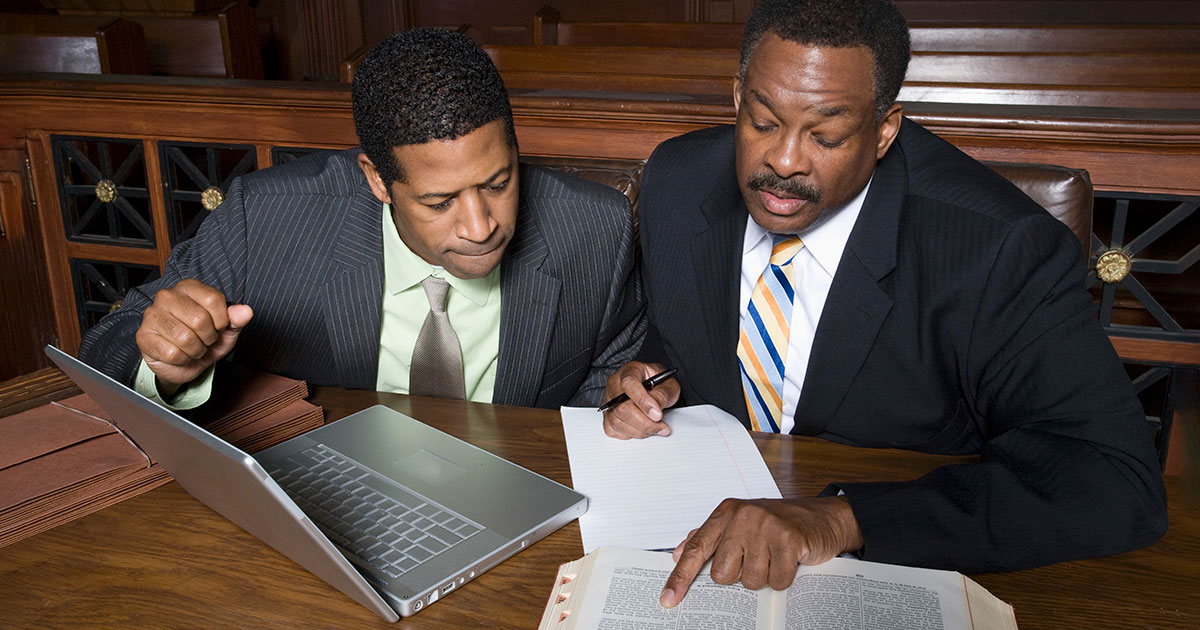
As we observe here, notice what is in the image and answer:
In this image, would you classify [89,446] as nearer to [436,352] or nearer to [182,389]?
[182,389]

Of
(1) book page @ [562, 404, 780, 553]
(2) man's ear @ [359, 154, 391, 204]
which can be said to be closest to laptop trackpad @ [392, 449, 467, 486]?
(1) book page @ [562, 404, 780, 553]

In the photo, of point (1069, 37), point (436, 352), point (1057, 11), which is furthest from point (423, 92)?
point (1057, 11)

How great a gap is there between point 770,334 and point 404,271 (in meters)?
0.66

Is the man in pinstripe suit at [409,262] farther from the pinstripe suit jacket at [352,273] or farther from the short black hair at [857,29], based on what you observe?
the short black hair at [857,29]

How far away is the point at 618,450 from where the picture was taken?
4.10ft

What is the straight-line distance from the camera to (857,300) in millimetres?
1405

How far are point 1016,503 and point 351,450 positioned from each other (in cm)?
84

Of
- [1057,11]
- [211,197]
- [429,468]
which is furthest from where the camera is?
[1057,11]

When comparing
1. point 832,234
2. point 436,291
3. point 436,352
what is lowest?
point 436,352

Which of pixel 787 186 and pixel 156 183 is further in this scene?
pixel 156 183

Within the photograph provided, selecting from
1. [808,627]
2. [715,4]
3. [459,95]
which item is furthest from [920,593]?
[715,4]

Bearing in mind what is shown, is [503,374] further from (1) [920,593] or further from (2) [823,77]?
(1) [920,593]

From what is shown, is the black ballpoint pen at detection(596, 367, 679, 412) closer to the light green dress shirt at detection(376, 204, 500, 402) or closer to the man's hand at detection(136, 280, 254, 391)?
the light green dress shirt at detection(376, 204, 500, 402)

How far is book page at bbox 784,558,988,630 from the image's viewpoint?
85 cm
